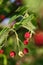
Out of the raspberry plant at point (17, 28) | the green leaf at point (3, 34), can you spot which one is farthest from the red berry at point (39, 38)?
the green leaf at point (3, 34)

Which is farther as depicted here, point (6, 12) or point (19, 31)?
point (6, 12)

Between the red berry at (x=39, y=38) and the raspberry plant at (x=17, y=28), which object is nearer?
the raspberry plant at (x=17, y=28)

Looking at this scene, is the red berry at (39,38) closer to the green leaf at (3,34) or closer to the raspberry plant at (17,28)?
the raspberry plant at (17,28)

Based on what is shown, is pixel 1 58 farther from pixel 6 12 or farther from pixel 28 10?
pixel 28 10

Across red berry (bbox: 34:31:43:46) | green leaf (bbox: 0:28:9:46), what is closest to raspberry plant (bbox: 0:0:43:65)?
green leaf (bbox: 0:28:9:46)

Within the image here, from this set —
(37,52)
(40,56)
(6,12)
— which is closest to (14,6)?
(6,12)

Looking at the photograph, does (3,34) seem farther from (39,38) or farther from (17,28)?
(39,38)

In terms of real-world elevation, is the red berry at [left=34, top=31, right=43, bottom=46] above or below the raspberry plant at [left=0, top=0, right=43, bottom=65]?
above

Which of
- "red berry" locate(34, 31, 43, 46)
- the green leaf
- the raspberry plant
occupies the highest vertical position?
"red berry" locate(34, 31, 43, 46)

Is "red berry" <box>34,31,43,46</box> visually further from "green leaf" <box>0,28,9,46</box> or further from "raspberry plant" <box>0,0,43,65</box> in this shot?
"green leaf" <box>0,28,9,46</box>

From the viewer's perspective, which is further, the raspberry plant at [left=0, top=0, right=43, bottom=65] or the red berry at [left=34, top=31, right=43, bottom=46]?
the red berry at [left=34, top=31, right=43, bottom=46]

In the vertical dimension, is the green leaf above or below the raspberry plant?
below
